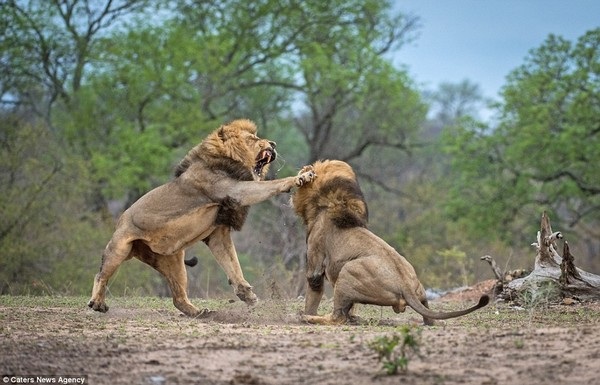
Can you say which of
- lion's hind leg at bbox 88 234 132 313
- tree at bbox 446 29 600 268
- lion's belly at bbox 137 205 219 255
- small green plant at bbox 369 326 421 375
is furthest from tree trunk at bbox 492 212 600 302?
tree at bbox 446 29 600 268

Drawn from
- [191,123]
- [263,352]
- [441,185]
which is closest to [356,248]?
[263,352]

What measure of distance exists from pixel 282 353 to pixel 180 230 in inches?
133

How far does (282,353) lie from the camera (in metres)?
6.66

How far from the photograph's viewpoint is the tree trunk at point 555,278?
10.4 m

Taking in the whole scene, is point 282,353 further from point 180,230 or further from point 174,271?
point 174,271

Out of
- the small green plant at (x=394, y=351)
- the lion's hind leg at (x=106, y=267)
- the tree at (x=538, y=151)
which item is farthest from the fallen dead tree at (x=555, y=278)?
the tree at (x=538, y=151)

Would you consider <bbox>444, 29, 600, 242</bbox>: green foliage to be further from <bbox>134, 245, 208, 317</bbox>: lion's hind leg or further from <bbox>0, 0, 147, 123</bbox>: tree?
<bbox>134, 245, 208, 317</bbox>: lion's hind leg

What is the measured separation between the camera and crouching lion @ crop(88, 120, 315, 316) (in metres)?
9.77

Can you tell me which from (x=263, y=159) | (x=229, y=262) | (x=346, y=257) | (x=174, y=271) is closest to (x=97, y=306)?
(x=174, y=271)

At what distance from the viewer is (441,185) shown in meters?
39.0

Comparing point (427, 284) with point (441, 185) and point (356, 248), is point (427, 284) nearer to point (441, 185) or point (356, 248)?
point (356, 248)

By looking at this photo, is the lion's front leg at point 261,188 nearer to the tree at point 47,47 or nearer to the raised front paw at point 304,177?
the raised front paw at point 304,177

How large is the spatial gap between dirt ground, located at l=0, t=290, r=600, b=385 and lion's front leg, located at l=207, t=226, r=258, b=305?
44.3 inches

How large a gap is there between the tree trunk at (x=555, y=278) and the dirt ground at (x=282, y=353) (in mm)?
1496
